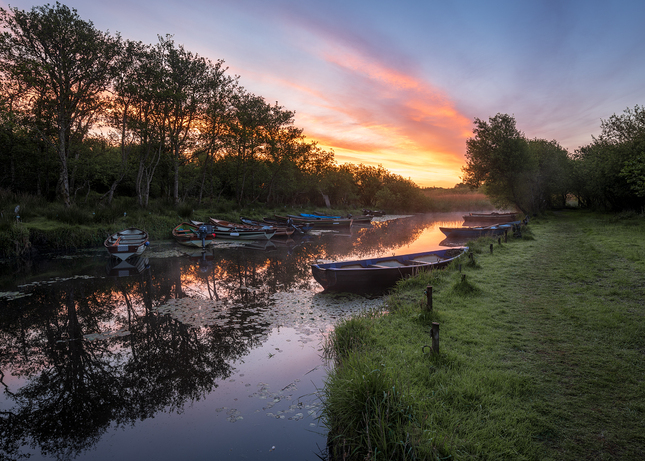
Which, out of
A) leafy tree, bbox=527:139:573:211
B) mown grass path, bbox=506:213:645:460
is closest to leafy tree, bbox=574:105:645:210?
leafy tree, bbox=527:139:573:211

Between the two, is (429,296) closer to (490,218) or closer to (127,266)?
(127,266)

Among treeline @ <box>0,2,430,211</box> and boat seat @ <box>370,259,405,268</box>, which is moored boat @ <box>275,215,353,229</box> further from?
boat seat @ <box>370,259,405,268</box>

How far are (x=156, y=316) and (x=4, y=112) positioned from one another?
19.8 meters

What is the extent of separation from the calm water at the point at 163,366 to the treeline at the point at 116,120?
1518 cm

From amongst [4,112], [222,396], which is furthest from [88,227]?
[222,396]

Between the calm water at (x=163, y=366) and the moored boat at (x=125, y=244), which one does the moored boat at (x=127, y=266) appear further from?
the calm water at (x=163, y=366)

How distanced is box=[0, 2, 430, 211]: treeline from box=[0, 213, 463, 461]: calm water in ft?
49.8

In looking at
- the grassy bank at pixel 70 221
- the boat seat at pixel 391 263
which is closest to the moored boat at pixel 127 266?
the grassy bank at pixel 70 221

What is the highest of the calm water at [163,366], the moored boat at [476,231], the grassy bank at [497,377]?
the moored boat at [476,231]

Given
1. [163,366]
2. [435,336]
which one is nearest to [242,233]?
[163,366]

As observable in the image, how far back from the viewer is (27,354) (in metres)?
7.01

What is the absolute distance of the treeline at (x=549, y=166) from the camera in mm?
26469

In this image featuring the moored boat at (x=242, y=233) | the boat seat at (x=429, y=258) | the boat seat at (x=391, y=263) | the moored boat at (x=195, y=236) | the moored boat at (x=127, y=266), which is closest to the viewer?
the boat seat at (x=391, y=263)

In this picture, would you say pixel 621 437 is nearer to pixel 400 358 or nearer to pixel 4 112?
pixel 400 358
